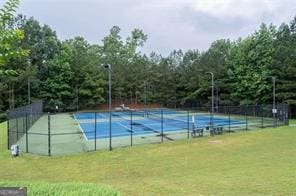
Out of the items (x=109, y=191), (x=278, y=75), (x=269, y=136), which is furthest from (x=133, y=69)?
(x=109, y=191)

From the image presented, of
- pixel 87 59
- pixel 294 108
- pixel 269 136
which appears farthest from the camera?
pixel 87 59

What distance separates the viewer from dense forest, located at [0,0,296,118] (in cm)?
6175

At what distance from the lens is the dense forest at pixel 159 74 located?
61.8 m

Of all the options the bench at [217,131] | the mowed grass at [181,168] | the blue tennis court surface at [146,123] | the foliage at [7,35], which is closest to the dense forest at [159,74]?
the blue tennis court surface at [146,123]

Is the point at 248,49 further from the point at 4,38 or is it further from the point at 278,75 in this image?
the point at 4,38

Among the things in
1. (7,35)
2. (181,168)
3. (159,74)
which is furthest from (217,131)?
(159,74)

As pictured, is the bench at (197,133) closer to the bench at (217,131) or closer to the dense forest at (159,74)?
the bench at (217,131)

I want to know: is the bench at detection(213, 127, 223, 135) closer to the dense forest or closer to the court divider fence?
the court divider fence

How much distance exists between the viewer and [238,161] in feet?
70.9

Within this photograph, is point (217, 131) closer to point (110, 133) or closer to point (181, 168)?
point (110, 133)

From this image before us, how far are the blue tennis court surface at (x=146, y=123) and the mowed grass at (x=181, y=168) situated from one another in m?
7.73

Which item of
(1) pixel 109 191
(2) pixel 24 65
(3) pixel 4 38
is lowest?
(1) pixel 109 191

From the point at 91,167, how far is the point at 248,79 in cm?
4658

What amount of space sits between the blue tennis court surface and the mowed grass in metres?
7.73
